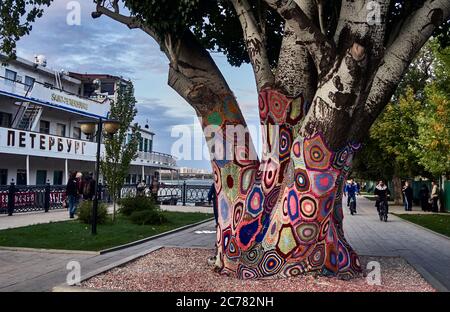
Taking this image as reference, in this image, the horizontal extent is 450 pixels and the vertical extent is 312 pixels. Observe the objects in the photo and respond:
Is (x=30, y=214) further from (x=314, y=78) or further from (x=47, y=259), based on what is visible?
(x=314, y=78)

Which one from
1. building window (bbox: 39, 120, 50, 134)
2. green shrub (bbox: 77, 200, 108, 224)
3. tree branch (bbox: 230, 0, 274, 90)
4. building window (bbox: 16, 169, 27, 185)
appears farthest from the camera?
building window (bbox: 39, 120, 50, 134)

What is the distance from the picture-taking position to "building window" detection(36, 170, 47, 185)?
89.5 ft

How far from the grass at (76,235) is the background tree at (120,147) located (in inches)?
59.1

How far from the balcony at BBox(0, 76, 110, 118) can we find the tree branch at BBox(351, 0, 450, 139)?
2054 cm

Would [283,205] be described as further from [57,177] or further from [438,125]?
[57,177]

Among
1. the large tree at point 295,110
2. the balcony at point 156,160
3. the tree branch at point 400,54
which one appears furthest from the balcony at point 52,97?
the tree branch at point 400,54

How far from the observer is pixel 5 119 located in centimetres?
2492

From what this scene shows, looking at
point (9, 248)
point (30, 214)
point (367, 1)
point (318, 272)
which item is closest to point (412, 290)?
point (318, 272)

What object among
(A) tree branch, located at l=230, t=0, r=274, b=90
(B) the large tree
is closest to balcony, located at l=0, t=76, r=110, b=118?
(B) the large tree

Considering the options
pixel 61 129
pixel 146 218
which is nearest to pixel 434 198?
pixel 146 218

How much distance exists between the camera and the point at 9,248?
10.4 m

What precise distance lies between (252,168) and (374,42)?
2.66 m

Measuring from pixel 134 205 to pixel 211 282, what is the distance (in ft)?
39.6

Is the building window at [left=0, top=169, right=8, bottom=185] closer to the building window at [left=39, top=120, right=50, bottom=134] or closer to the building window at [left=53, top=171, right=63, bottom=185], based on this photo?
the building window at [left=39, top=120, right=50, bottom=134]
